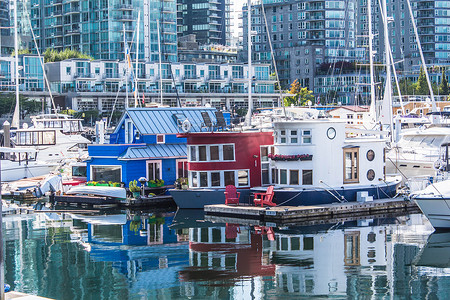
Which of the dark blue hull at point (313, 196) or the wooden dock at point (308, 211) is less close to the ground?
the dark blue hull at point (313, 196)

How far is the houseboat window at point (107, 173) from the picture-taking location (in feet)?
127

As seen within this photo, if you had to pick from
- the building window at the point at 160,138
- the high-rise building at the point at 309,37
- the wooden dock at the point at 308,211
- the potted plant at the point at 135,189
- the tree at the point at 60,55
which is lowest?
the wooden dock at the point at 308,211

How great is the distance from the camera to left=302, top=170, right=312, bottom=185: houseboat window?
32.8 metres

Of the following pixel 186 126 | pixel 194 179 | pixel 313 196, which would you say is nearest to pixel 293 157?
pixel 313 196

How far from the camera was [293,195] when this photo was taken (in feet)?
106

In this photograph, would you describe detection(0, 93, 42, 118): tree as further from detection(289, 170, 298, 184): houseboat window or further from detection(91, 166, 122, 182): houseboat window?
detection(289, 170, 298, 184): houseboat window

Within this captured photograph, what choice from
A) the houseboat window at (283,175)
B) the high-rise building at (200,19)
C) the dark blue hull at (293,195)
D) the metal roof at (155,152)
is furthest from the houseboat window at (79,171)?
the high-rise building at (200,19)

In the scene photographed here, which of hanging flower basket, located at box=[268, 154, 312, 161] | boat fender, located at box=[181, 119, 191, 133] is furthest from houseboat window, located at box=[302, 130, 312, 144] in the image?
boat fender, located at box=[181, 119, 191, 133]

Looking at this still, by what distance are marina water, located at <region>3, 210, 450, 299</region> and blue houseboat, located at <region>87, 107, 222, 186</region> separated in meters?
5.13

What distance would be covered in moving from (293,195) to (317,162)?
1.71 m

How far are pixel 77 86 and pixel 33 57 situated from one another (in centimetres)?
655

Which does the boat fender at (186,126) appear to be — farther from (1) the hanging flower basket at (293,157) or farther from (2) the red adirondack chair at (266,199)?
(2) the red adirondack chair at (266,199)

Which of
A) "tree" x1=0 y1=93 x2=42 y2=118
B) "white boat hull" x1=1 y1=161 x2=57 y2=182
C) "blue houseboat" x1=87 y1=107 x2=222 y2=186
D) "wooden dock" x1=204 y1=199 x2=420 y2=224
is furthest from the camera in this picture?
"tree" x1=0 y1=93 x2=42 y2=118

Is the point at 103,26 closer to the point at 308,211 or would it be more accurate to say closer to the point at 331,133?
the point at 331,133
